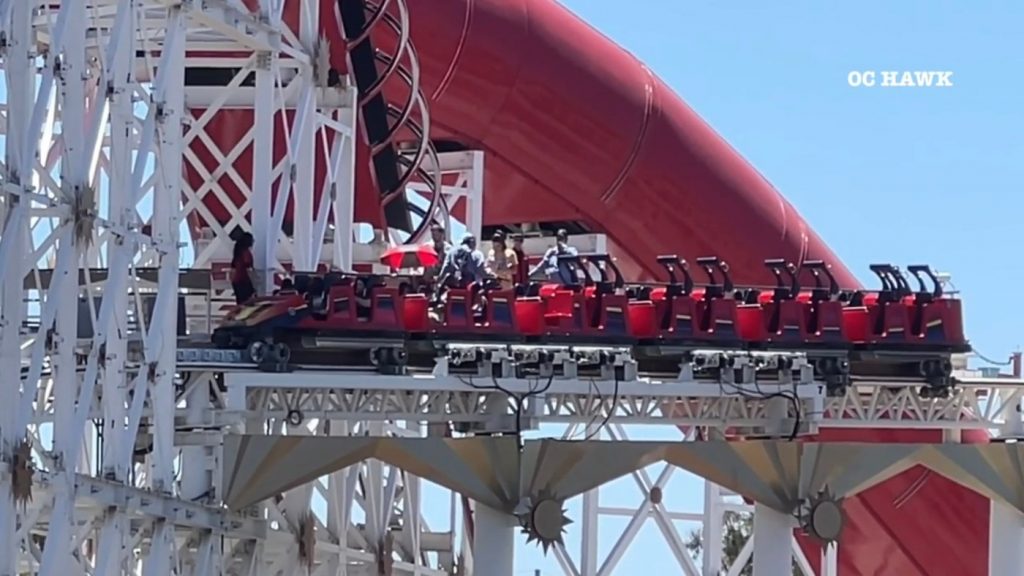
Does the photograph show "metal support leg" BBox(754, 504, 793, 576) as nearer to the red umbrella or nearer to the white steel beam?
the red umbrella

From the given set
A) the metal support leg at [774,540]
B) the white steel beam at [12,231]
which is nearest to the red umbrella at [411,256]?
the metal support leg at [774,540]

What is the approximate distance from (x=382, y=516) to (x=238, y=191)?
17.6ft

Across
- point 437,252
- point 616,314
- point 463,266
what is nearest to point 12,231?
point 463,266

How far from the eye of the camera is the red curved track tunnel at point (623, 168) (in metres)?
40.8

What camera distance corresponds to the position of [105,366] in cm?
2752

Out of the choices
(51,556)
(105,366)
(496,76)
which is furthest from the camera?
(496,76)

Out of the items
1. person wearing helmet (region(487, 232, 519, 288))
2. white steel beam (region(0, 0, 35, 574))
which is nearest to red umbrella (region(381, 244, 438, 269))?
person wearing helmet (region(487, 232, 519, 288))

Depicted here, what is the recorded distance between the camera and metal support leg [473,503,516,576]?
103ft

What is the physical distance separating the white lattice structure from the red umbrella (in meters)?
0.89

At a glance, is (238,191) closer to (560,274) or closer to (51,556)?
(560,274)

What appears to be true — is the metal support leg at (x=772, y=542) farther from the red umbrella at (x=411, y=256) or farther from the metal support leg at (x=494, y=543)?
the red umbrella at (x=411, y=256)

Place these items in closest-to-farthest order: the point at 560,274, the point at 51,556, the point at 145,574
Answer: the point at 51,556, the point at 145,574, the point at 560,274

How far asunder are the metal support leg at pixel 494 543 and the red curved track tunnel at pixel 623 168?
11003mm

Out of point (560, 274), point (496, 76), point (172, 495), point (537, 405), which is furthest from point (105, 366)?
point (496, 76)
